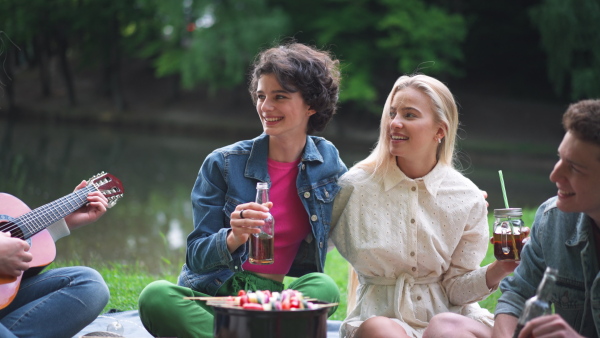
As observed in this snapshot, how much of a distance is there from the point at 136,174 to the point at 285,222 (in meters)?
10.8

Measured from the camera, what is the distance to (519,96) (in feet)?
88.6

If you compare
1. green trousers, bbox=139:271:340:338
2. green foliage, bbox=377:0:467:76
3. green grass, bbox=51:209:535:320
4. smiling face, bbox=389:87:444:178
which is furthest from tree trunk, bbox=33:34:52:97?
smiling face, bbox=389:87:444:178

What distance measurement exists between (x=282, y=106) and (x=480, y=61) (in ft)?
86.5

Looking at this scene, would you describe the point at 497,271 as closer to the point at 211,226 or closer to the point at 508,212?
the point at 508,212

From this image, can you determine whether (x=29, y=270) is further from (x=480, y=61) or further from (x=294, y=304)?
(x=480, y=61)

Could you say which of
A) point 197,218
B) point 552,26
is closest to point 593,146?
point 197,218

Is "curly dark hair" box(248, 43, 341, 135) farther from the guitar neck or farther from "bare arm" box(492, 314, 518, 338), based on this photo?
"bare arm" box(492, 314, 518, 338)

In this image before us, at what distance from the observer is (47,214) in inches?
142

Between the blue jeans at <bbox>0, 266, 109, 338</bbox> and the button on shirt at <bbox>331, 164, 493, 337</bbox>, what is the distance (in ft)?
3.98

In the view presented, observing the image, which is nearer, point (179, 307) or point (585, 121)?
point (585, 121)

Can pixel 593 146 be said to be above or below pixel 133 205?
above

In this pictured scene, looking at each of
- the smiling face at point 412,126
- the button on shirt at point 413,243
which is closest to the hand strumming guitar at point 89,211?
the button on shirt at point 413,243

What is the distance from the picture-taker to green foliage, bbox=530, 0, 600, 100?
2167 centimetres

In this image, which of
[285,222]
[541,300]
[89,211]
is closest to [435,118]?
[285,222]
